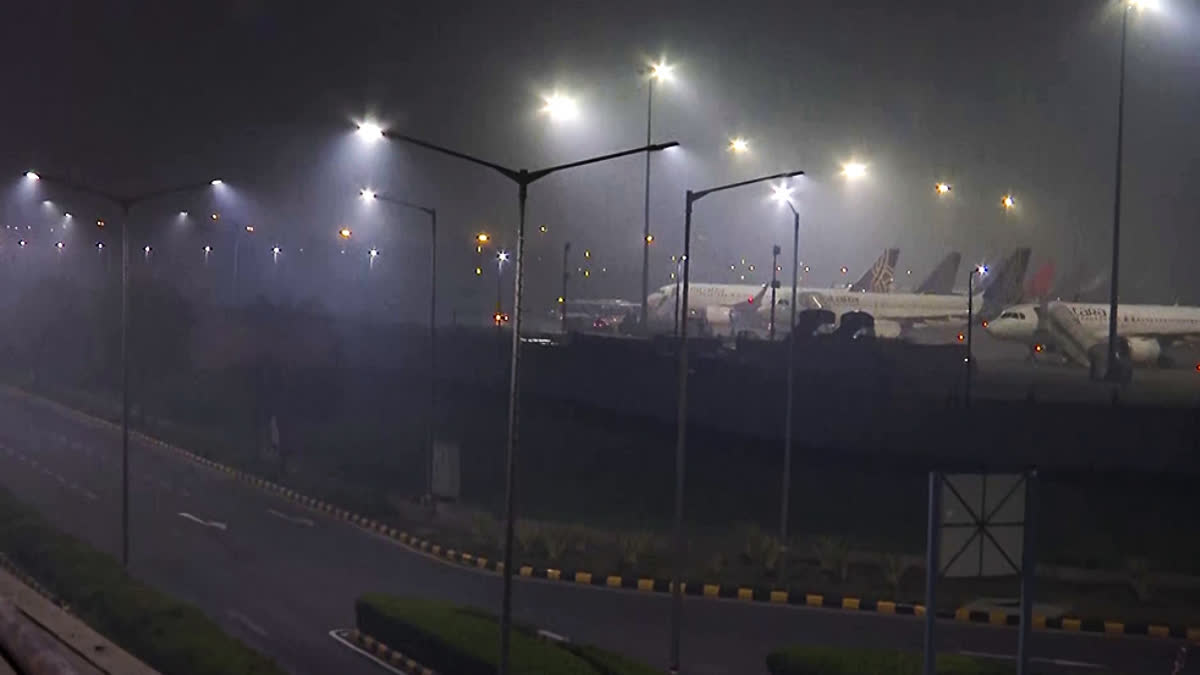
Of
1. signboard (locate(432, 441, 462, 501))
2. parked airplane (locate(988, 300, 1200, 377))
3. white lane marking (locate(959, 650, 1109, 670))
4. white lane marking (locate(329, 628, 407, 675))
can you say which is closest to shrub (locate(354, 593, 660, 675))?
white lane marking (locate(329, 628, 407, 675))

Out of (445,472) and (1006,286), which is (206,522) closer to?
(445,472)

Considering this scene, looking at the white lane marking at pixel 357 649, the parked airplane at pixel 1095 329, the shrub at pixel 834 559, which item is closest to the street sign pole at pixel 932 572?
the white lane marking at pixel 357 649

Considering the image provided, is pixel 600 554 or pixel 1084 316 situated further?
pixel 1084 316

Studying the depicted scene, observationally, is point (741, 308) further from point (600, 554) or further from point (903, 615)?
point (903, 615)

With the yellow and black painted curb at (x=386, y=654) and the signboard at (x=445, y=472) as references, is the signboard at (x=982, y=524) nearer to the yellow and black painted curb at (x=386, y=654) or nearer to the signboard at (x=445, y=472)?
the yellow and black painted curb at (x=386, y=654)

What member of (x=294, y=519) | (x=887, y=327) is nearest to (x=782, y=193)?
(x=294, y=519)

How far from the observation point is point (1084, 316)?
1818 inches

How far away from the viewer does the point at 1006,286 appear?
2208 inches

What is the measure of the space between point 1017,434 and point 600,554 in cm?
1070

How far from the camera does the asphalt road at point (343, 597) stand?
16.7 meters

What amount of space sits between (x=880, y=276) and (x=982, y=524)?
178 ft

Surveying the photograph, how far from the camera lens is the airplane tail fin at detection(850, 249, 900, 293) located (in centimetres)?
6184

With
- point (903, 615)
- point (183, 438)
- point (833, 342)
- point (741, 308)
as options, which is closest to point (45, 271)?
point (183, 438)

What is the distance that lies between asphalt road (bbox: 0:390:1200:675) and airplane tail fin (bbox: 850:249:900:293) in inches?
1551
